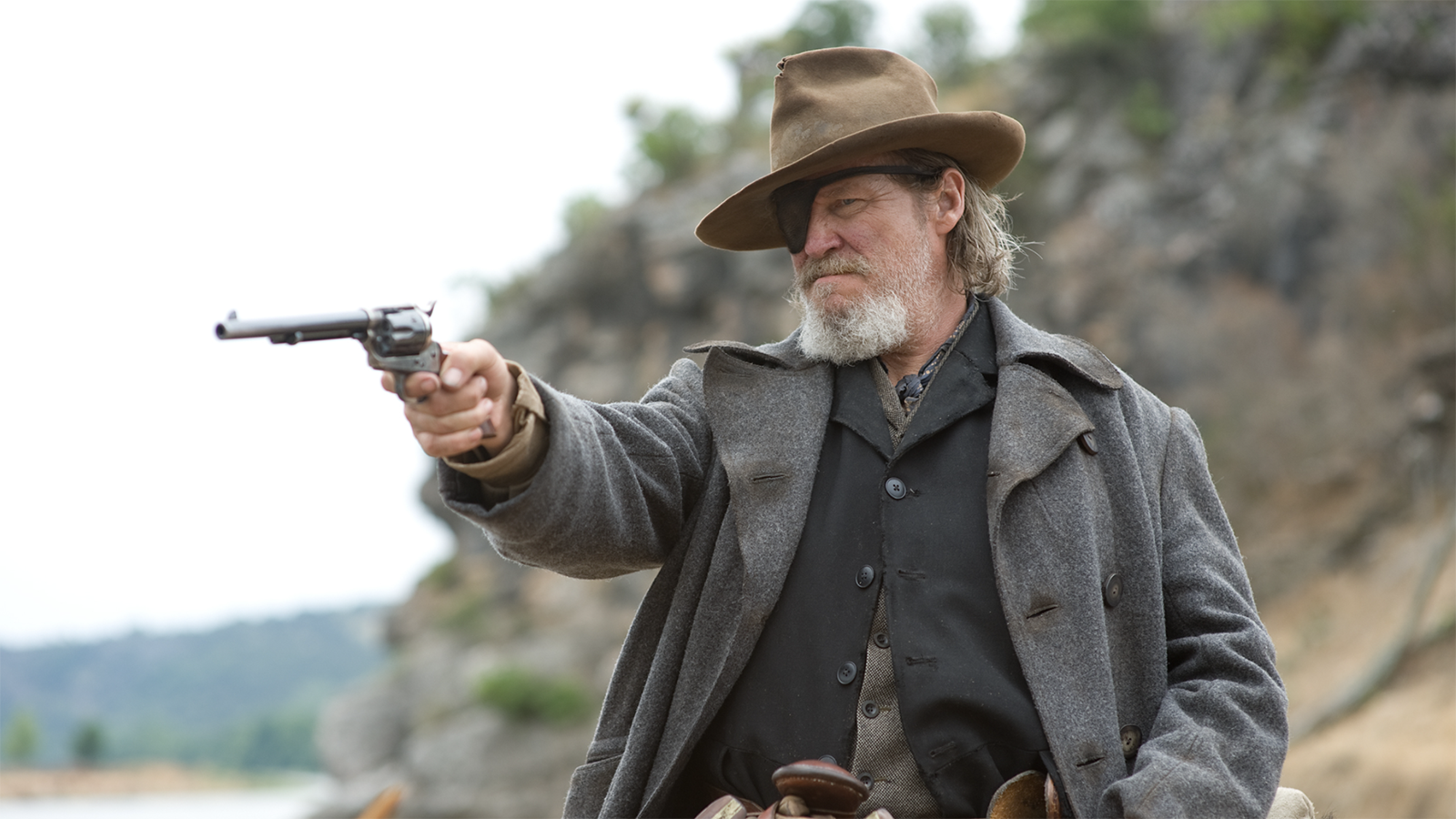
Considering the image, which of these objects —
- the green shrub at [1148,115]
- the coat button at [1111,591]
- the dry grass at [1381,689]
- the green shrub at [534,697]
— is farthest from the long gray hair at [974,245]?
the green shrub at [1148,115]

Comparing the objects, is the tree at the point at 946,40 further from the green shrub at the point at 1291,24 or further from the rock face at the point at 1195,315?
the green shrub at the point at 1291,24

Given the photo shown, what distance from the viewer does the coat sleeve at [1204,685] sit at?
240cm

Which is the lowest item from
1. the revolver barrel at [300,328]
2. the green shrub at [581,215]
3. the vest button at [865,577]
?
the vest button at [865,577]

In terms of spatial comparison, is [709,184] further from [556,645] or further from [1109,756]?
[1109,756]

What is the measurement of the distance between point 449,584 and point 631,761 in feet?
103

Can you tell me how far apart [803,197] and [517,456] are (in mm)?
1177

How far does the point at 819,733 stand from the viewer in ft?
8.66

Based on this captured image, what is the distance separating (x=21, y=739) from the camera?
4338cm

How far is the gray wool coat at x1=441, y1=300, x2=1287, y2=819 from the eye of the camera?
2482 millimetres

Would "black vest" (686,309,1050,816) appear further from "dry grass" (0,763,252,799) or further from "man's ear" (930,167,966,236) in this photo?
"dry grass" (0,763,252,799)

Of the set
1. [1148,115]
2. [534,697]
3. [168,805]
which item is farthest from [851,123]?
[168,805]

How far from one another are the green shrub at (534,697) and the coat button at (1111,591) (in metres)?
20.9

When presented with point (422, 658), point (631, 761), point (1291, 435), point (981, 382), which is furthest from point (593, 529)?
point (422, 658)

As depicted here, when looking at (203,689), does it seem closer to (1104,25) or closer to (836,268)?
(1104,25)
